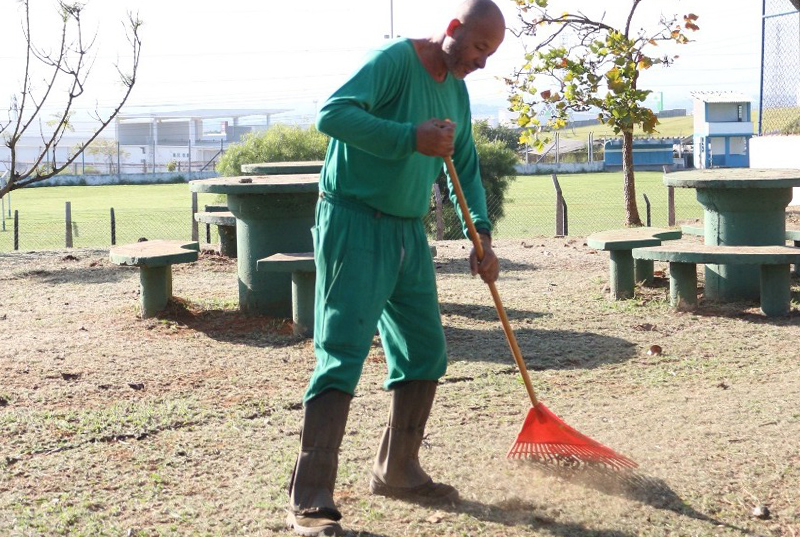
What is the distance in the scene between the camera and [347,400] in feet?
11.7

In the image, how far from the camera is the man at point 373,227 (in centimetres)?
348

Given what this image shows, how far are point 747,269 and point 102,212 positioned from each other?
27.5m

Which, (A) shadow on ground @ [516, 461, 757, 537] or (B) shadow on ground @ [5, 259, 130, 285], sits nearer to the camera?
(A) shadow on ground @ [516, 461, 757, 537]

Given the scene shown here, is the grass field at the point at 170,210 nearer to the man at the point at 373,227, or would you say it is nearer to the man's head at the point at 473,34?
the man at the point at 373,227

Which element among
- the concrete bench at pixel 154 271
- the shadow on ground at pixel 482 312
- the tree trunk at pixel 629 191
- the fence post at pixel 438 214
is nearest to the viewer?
the concrete bench at pixel 154 271

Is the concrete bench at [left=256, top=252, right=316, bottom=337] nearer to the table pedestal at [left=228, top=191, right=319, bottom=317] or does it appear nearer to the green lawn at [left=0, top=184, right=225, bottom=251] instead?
the table pedestal at [left=228, top=191, right=319, bottom=317]

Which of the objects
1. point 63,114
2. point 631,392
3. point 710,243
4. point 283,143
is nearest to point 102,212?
point 283,143

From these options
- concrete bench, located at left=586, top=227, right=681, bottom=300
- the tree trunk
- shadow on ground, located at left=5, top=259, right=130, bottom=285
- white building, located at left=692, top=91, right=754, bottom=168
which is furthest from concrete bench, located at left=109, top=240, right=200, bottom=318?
white building, located at left=692, top=91, right=754, bottom=168

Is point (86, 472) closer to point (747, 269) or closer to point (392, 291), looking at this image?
point (392, 291)

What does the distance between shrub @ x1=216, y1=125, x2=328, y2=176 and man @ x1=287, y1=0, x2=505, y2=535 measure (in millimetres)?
16764

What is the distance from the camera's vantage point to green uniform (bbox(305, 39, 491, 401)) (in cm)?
351

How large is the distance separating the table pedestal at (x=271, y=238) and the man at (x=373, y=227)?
4523mm

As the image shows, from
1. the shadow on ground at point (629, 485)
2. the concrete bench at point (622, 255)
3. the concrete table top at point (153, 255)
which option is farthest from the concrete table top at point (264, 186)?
the shadow on ground at point (629, 485)

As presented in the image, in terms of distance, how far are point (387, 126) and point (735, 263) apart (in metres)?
5.06
